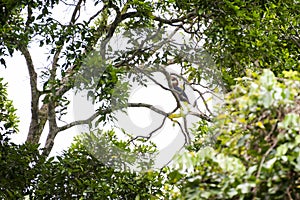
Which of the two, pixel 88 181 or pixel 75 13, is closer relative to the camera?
pixel 88 181

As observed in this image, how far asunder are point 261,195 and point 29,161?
2322 mm

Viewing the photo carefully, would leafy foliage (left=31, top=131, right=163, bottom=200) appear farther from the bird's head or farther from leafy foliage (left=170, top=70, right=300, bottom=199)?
leafy foliage (left=170, top=70, right=300, bottom=199)

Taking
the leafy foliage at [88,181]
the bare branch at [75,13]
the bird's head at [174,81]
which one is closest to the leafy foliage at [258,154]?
the leafy foliage at [88,181]

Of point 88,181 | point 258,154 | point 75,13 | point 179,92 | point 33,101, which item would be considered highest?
point 75,13

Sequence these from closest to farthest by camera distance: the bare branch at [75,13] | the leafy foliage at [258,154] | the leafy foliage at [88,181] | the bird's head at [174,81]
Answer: the leafy foliage at [258,154] → the leafy foliage at [88,181] → the bird's head at [174,81] → the bare branch at [75,13]

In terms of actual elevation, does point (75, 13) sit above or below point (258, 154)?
above

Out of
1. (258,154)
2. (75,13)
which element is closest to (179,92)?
(75,13)

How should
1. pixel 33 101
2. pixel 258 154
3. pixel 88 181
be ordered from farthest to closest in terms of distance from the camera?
1. pixel 33 101
2. pixel 88 181
3. pixel 258 154

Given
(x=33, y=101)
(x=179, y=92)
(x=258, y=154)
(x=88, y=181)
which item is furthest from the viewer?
(x=33, y=101)

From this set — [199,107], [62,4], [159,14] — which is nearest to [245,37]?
[199,107]

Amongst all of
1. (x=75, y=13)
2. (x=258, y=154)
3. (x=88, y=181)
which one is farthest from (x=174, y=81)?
(x=258, y=154)

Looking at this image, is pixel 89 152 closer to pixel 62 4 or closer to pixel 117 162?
pixel 117 162

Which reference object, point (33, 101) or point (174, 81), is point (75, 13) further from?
point (174, 81)

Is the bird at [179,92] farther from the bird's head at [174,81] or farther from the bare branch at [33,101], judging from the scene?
the bare branch at [33,101]
